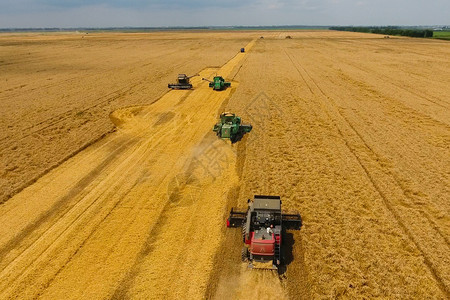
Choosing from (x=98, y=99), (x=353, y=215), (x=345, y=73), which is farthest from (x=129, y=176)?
(x=345, y=73)

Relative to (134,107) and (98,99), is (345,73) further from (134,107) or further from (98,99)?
(98,99)

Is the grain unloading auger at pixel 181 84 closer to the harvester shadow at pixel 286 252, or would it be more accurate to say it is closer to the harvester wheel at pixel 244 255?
the harvester shadow at pixel 286 252

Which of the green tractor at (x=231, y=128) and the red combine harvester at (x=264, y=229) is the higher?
the green tractor at (x=231, y=128)

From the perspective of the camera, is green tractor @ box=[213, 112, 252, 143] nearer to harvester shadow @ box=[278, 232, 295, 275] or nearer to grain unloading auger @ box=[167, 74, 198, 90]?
harvester shadow @ box=[278, 232, 295, 275]

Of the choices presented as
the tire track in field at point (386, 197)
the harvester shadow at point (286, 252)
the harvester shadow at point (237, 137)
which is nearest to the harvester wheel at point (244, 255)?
the harvester shadow at point (286, 252)

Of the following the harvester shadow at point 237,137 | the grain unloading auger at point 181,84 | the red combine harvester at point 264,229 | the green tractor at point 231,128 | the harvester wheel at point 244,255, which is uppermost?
the grain unloading auger at point 181,84

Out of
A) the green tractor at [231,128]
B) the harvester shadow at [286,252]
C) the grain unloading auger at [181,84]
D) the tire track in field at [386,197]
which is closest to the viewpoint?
the tire track in field at [386,197]

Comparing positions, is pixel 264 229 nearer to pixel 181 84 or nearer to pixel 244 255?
pixel 244 255
